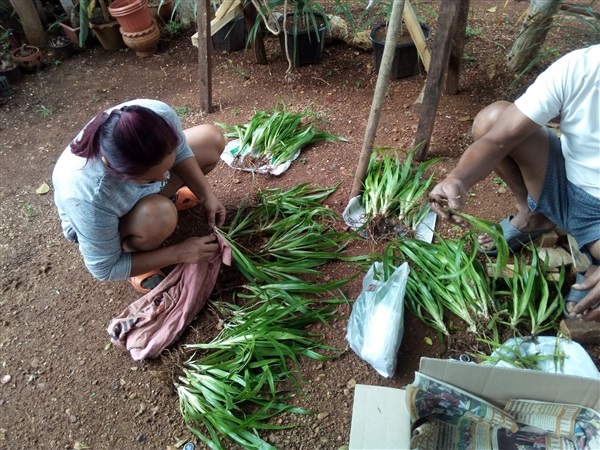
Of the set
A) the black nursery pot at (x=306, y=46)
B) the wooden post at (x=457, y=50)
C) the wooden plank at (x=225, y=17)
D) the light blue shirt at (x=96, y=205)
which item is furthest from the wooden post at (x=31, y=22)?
the wooden post at (x=457, y=50)

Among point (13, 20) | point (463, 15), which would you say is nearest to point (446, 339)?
point (463, 15)

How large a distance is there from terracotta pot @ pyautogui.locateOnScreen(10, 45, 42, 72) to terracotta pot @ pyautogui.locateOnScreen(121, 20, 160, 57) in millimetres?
731

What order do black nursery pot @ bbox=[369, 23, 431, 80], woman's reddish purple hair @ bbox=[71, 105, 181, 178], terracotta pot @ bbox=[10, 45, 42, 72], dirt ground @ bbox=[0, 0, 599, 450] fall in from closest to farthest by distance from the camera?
woman's reddish purple hair @ bbox=[71, 105, 181, 178] → dirt ground @ bbox=[0, 0, 599, 450] → black nursery pot @ bbox=[369, 23, 431, 80] → terracotta pot @ bbox=[10, 45, 42, 72]

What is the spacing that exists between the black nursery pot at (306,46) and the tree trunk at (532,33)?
1287mm

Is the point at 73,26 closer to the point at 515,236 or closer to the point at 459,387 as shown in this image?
the point at 515,236

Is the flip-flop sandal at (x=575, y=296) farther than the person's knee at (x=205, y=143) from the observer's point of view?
No

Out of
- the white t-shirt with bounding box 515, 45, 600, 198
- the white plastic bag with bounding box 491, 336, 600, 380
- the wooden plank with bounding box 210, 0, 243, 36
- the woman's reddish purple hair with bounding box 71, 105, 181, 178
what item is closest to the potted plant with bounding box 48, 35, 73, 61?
the wooden plank with bounding box 210, 0, 243, 36

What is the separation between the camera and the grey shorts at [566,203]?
64.1 inches

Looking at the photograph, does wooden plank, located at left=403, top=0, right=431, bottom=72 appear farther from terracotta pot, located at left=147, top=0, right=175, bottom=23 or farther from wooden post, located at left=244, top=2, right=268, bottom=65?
terracotta pot, located at left=147, top=0, right=175, bottom=23

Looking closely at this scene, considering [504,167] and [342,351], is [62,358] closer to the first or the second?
[342,351]

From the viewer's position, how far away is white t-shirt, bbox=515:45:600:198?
A: 144 centimetres

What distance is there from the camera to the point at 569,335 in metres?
1.66

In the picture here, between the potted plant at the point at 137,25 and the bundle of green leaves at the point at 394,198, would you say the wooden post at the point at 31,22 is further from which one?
the bundle of green leaves at the point at 394,198

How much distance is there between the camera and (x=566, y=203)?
1.72 metres
